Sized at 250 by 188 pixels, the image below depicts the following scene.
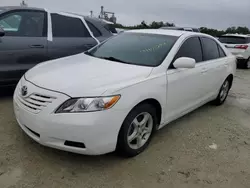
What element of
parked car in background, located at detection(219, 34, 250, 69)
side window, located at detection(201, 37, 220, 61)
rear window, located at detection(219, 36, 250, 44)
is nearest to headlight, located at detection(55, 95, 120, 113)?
side window, located at detection(201, 37, 220, 61)

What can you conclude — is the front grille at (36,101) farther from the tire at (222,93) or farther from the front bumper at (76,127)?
the tire at (222,93)

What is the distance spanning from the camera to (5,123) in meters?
3.84

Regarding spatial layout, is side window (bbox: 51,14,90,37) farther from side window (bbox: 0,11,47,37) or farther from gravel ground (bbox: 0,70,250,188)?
gravel ground (bbox: 0,70,250,188)

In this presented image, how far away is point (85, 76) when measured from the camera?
3.06 metres

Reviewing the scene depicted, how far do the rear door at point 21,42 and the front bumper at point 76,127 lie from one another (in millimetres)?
1971

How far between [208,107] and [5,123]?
353 cm

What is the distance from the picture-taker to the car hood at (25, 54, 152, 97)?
9.20 ft

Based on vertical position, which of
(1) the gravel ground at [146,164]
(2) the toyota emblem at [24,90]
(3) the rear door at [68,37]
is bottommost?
(1) the gravel ground at [146,164]

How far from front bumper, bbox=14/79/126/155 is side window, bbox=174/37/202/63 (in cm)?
149

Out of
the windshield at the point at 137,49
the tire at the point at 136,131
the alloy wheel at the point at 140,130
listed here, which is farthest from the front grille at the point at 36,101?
the windshield at the point at 137,49

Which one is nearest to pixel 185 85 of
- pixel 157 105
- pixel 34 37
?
pixel 157 105

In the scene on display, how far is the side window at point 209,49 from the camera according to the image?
4.53 metres

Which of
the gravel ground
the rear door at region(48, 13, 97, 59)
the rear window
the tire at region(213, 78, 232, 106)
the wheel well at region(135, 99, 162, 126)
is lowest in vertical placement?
the gravel ground

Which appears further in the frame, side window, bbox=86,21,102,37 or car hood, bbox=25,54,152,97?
side window, bbox=86,21,102,37
